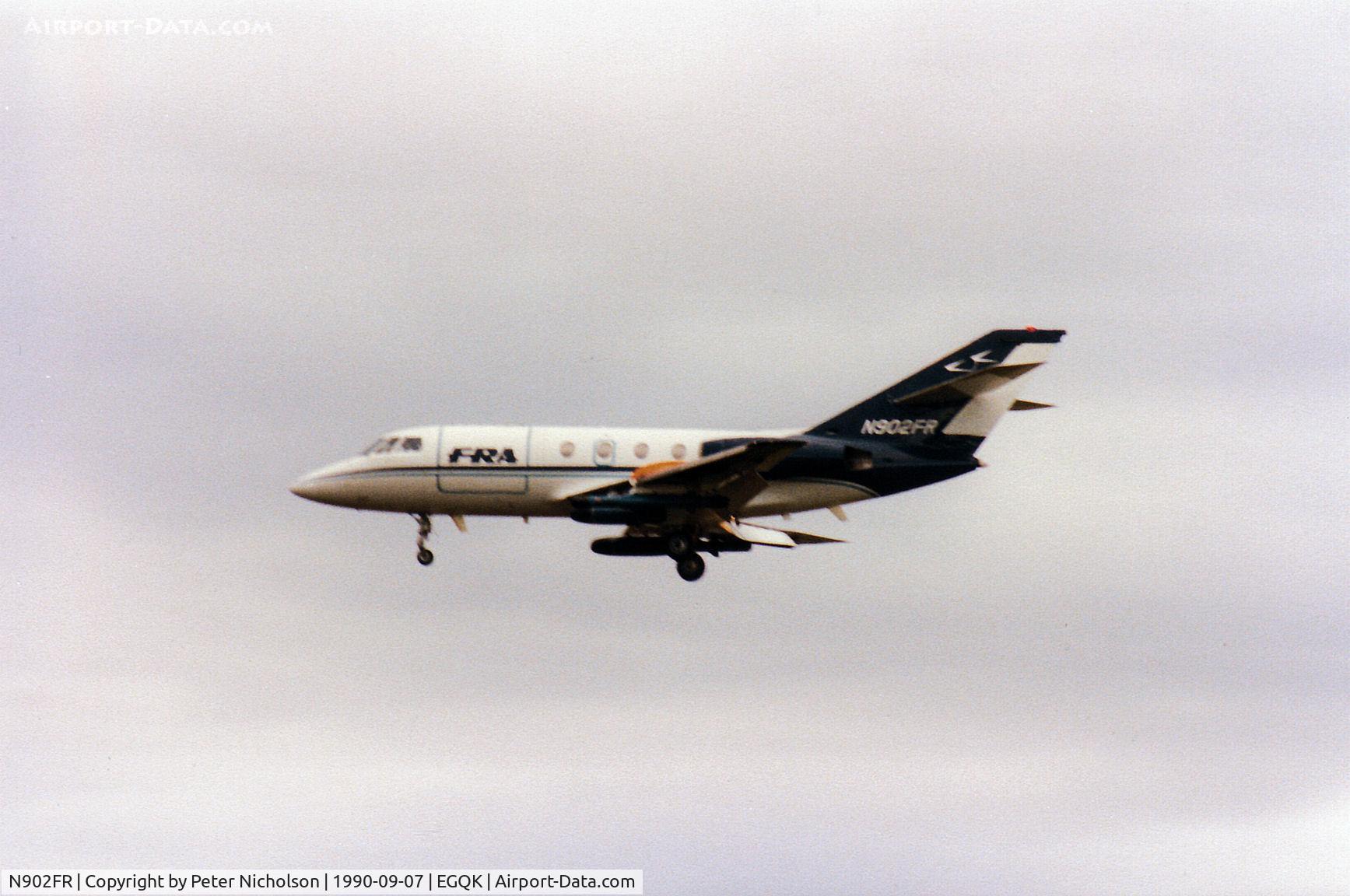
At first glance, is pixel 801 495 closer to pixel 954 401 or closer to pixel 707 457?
pixel 707 457

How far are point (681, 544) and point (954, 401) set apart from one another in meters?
9.15

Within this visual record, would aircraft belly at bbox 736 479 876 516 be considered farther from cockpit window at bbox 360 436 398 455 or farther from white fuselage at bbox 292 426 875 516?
cockpit window at bbox 360 436 398 455

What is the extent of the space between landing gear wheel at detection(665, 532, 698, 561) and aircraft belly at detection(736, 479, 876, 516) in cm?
169

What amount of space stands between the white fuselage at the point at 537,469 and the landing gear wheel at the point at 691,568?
2056 millimetres

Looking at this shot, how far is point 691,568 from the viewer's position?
220ft

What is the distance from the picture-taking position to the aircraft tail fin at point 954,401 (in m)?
66.6

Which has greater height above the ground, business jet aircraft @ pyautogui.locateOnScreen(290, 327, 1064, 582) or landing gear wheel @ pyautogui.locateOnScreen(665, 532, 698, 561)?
business jet aircraft @ pyautogui.locateOnScreen(290, 327, 1064, 582)

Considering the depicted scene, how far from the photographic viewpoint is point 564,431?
67562 millimetres

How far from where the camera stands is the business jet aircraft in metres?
66.2

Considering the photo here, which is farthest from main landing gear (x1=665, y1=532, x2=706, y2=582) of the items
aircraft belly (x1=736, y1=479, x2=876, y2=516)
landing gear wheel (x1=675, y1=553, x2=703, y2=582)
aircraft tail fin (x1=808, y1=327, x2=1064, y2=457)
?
aircraft tail fin (x1=808, y1=327, x2=1064, y2=457)

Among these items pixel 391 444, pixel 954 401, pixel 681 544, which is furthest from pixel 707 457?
pixel 391 444

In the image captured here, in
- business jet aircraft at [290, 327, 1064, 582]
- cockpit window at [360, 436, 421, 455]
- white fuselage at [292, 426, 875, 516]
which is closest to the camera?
business jet aircraft at [290, 327, 1064, 582]

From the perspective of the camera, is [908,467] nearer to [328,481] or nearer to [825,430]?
[825,430]

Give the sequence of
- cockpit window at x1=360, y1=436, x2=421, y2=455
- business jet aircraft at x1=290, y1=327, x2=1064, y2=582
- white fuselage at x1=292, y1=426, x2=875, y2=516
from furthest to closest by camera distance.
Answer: cockpit window at x1=360, y1=436, x2=421, y2=455 < white fuselage at x1=292, y1=426, x2=875, y2=516 < business jet aircraft at x1=290, y1=327, x2=1064, y2=582
